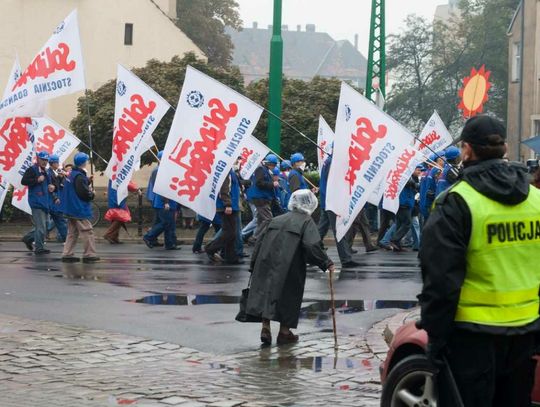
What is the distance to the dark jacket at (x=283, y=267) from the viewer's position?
411 inches

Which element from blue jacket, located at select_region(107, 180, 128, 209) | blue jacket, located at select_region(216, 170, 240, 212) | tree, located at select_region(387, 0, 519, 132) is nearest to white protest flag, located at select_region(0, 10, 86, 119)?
blue jacket, located at select_region(216, 170, 240, 212)

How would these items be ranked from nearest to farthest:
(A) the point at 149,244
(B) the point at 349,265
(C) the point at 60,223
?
(B) the point at 349,265, (A) the point at 149,244, (C) the point at 60,223

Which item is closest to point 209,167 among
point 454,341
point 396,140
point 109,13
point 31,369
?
point 396,140

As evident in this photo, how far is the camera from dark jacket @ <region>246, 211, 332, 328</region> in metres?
10.4

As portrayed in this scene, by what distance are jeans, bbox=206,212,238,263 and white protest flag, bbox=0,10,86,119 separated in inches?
122

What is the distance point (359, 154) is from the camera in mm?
14984

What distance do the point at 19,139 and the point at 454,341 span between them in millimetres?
14880

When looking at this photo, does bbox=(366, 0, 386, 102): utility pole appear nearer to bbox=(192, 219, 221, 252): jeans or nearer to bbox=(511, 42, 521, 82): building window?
bbox=(192, 219, 221, 252): jeans

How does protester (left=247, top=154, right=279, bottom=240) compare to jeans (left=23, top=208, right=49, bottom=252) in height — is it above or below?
above

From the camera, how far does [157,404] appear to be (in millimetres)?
7891

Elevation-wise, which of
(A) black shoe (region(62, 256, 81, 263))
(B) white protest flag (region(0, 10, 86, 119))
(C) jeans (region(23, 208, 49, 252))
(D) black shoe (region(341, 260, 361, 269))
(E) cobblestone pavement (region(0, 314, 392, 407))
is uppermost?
(B) white protest flag (region(0, 10, 86, 119))

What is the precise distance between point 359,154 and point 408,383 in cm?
890

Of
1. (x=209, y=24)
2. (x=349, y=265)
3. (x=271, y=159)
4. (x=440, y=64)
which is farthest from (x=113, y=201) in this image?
(x=209, y=24)

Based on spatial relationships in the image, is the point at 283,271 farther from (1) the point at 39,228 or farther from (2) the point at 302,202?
(1) the point at 39,228
